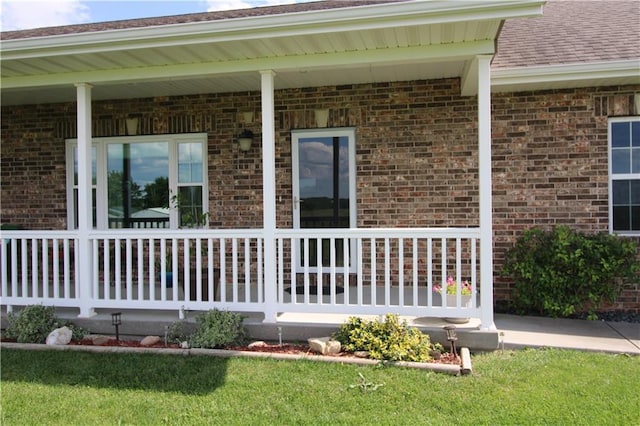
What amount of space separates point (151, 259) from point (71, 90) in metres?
2.78

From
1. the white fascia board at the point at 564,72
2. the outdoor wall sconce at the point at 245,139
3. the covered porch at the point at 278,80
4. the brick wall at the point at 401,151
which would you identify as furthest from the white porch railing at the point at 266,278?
the white fascia board at the point at 564,72

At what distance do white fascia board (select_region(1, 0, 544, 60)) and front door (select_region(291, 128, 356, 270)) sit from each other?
2.44 metres

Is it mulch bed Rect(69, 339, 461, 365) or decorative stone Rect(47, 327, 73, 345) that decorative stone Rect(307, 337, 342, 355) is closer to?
mulch bed Rect(69, 339, 461, 365)

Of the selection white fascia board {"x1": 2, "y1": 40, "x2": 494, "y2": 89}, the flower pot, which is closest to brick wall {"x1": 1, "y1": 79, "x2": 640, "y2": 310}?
the flower pot

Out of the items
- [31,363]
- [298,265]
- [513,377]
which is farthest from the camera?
[298,265]

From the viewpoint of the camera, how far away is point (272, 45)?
15.0 feet

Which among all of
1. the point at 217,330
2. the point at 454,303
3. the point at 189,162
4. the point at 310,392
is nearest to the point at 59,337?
the point at 217,330

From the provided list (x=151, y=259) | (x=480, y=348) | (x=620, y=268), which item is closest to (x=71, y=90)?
(x=151, y=259)

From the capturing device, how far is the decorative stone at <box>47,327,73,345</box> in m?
4.85

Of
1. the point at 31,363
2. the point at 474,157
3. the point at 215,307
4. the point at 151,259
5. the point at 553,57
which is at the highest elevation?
the point at 553,57

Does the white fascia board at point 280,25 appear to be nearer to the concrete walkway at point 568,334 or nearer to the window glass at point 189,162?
the window glass at point 189,162

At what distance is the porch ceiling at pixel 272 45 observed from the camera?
4.06 m

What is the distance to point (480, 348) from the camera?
4562 mm

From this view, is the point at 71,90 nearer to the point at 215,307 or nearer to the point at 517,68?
the point at 215,307
